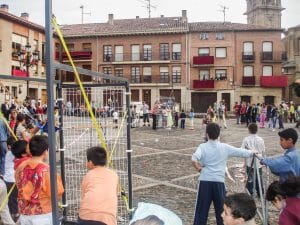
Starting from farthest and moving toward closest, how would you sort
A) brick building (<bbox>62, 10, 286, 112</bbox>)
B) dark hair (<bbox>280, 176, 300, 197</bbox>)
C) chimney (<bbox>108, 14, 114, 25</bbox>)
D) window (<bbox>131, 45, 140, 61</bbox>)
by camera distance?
chimney (<bbox>108, 14, 114, 25</bbox>) → window (<bbox>131, 45, 140, 61</bbox>) → brick building (<bbox>62, 10, 286, 112</bbox>) → dark hair (<bbox>280, 176, 300, 197</bbox>)

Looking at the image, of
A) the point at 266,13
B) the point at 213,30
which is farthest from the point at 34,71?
the point at 266,13

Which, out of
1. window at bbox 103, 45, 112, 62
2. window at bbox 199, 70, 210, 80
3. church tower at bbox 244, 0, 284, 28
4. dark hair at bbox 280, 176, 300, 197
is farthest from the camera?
church tower at bbox 244, 0, 284, 28

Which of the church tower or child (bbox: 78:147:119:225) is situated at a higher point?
the church tower

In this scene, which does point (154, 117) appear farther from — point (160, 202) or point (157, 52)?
point (157, 52)

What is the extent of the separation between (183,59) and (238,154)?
43504 millimetres

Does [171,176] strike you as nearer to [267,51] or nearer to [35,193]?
[35,193]

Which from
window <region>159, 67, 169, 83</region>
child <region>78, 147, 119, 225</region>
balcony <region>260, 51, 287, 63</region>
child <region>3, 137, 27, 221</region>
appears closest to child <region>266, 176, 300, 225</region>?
child <region>78, 147, 119, 225</region>

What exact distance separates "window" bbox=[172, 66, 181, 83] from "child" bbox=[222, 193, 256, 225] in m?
45.4

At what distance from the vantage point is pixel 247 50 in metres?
47.7

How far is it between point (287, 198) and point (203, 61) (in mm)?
44925

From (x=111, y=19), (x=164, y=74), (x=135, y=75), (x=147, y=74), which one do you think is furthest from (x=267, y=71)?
(x=111, y=19)

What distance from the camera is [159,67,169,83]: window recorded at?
48.5 m

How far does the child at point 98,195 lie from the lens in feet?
12.5

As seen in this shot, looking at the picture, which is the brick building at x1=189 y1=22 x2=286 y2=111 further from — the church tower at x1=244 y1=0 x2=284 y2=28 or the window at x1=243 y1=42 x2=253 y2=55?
the church tower at x1=244 y1=0 x2=284 y2=28
